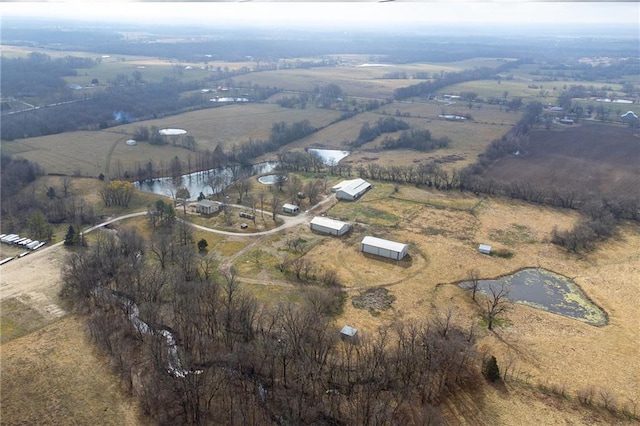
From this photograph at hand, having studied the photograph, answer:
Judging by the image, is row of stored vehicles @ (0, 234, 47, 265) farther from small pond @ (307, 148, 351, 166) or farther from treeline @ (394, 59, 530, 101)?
treeline @ (394, 59, 530, 101)

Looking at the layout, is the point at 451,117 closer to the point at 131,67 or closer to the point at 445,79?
the point at 445,79

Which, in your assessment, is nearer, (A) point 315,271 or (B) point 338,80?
(A) point 315,271

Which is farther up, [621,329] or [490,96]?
[490,96]

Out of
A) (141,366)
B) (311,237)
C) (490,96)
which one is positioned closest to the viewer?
(141,366)

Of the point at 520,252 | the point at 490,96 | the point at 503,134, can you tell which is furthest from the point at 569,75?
the point at 520,252

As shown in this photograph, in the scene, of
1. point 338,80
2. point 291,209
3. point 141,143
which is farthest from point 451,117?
point 141,143

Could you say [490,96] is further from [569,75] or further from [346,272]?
[346,272]
